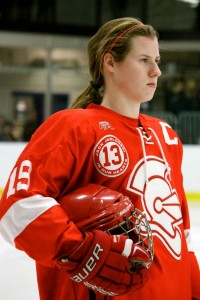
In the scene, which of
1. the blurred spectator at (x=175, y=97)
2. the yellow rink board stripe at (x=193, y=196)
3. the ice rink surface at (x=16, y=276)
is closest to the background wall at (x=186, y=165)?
the yellow rink board stripe at (x=193, y=196)

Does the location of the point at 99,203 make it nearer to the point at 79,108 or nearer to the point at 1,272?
the point at 79,108

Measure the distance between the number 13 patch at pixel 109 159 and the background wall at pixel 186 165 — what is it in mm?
2292

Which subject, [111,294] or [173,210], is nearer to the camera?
[111,294]

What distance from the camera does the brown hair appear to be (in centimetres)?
117

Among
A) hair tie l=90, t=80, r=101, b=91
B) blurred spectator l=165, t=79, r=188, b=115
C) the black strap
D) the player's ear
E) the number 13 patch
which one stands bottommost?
blurred spectator l=165, t=79, r=188, b=115

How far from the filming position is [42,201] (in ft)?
3.26

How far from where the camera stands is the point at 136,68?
3.82ft

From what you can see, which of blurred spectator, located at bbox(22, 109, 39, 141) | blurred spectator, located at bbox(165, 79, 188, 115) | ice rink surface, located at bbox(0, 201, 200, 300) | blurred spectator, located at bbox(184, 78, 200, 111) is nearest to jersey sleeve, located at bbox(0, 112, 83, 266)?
ice rink surface, located at bbox(0, 201, 200, 300)

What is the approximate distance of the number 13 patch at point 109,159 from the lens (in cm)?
109

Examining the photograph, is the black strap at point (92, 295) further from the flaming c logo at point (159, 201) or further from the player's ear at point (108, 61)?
the player's ear at point (108, 61)

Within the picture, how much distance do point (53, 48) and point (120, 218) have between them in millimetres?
6045

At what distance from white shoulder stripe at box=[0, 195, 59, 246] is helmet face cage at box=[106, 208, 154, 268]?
0.12 meters

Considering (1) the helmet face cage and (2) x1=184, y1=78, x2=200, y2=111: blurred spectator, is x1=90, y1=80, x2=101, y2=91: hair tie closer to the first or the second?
(1) the helmet face cage

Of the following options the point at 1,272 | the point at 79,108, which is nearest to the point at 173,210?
the point at 79,108
